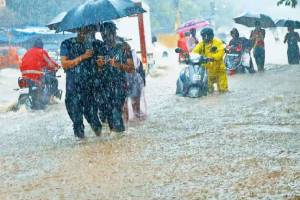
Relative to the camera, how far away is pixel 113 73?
7090mm

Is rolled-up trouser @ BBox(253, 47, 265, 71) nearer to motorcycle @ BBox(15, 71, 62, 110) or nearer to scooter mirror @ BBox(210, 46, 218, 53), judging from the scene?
scooter mirror @ BBox(210, 46, 218, 53)

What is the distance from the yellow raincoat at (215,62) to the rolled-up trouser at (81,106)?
169 inches

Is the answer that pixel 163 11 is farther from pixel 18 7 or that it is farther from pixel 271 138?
pixel 271 138

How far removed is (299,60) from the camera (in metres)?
18.3

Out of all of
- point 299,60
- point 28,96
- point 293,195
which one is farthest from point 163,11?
point 293,195

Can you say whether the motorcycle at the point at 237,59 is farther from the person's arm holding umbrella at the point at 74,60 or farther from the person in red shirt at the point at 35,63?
the person's arm holding umbrella at the point at 74,60

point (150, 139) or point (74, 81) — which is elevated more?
point (74, 81)

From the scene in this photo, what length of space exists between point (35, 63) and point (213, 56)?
Result: 3.77 m

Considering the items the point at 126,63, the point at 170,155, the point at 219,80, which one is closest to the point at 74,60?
the point at 126,63

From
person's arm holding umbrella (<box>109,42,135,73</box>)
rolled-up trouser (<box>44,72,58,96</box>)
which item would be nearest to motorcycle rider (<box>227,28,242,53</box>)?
rolled-up trouser (<box>44,72,58,96</box>)

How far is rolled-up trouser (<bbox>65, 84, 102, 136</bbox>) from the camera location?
6.98m

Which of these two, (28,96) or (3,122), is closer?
(3,122)

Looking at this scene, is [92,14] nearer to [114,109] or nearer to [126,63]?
[126,63]

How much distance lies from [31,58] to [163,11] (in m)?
36.9
